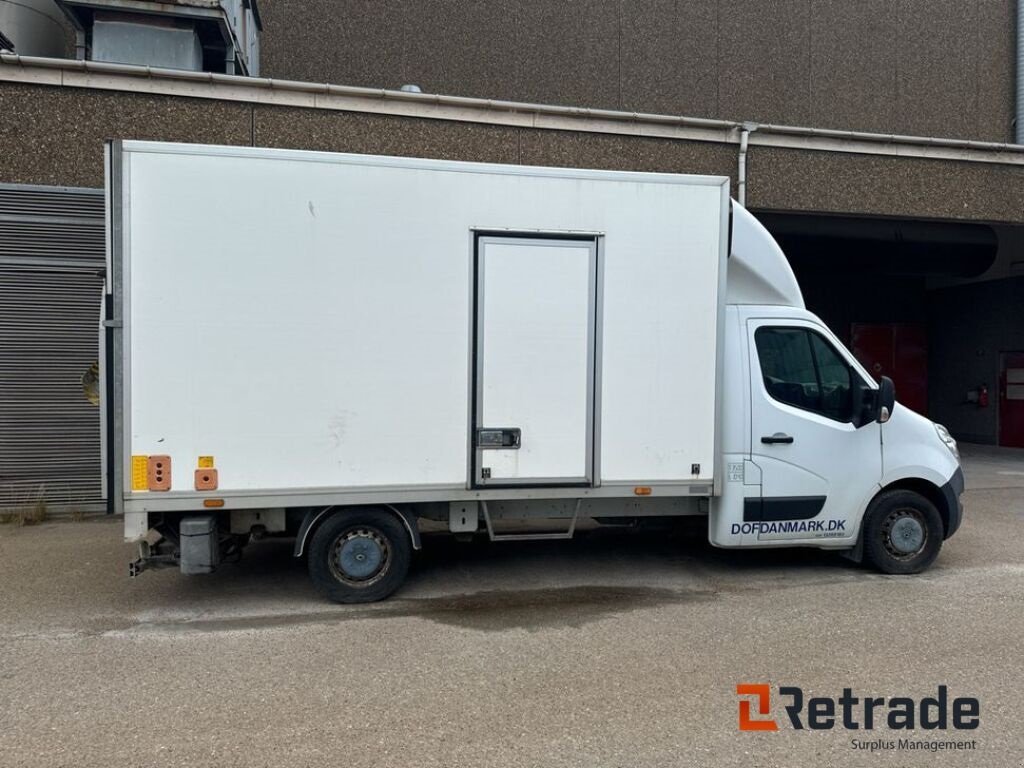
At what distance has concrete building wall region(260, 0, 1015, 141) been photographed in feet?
36.9

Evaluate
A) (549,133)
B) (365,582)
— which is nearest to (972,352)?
(549,133)

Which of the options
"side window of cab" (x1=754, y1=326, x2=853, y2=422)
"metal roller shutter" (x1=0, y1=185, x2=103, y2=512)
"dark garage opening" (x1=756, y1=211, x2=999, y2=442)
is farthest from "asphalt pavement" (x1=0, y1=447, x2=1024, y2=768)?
"dark garage opening" (x1=756, y1=211, x2=999, y2=442)

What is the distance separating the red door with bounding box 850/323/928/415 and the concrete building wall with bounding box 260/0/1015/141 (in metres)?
5.80

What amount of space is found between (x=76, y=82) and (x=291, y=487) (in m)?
6.26

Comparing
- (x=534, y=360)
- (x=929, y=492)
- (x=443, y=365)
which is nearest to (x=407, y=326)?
(x=443, y=365)

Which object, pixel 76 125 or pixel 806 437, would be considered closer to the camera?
pixel 806 437

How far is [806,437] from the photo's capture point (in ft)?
19.1

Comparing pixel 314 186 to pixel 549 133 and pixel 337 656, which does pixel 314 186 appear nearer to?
pixel 337 656

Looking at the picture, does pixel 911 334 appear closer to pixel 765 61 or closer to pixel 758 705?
pixel 765 61

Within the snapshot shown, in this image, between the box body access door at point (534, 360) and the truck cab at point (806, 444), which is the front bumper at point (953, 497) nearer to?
the truck cab at point (806, 444)

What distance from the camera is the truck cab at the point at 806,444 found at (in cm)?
574

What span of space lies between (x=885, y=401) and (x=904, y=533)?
1202 mm

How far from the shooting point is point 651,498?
5.78 metres

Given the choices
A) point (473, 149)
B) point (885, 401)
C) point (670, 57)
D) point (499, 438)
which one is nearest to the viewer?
point (499, 438)
